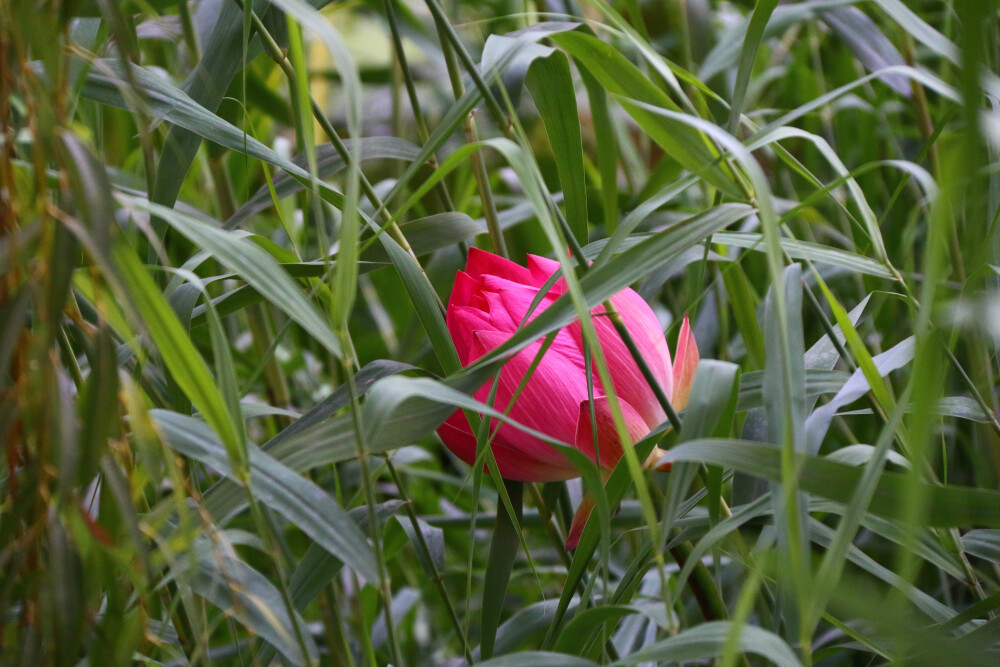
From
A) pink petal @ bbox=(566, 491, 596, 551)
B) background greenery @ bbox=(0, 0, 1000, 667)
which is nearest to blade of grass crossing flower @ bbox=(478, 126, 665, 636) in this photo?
background greenery @ bbox=(0, 0, 1000, 667)

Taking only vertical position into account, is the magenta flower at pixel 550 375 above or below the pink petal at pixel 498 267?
below

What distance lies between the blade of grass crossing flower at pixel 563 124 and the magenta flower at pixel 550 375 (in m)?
0.02

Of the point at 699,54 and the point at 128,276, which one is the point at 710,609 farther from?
the point at 699,54

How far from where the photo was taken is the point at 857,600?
15cm

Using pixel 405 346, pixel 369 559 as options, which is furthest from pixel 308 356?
pixel 369 559

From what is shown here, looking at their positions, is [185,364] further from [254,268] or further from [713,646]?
[713,646]

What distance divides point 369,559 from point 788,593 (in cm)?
10

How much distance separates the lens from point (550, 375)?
26cm

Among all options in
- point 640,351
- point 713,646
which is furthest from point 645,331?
point 713,646

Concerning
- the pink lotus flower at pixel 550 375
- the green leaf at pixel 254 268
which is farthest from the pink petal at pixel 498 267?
the green leaf at pixel 254 268

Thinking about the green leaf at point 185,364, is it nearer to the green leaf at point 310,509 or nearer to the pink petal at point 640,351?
the green leaf at point 310,509

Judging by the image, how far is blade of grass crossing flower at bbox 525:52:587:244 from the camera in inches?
11.1

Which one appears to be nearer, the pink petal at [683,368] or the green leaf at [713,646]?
the green leaf at [713,646]

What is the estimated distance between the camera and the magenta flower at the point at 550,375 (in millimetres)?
265
